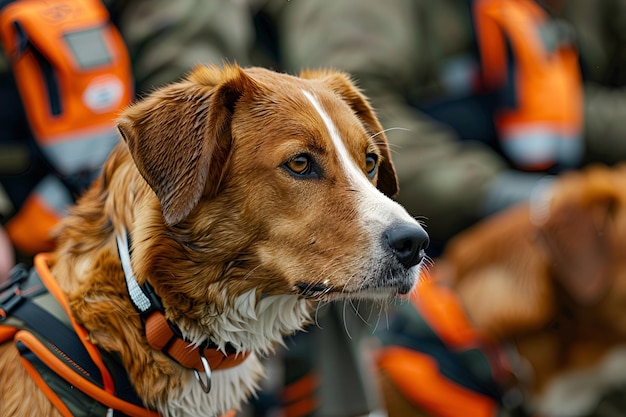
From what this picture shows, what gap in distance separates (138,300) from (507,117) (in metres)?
3.48

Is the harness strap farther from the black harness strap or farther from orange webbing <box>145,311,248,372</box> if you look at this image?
orange webbing <box>145,311,248,372</box>

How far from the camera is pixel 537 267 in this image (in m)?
4.42

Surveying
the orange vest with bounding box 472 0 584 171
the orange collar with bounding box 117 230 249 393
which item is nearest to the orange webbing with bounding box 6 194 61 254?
the orange collar with bounding box 117 230 249 393

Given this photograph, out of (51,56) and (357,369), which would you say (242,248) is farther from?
(357,369)

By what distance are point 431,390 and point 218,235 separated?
1998mm

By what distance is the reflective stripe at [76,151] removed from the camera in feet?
11.6

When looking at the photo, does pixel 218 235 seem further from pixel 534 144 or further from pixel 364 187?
pixel 534 144

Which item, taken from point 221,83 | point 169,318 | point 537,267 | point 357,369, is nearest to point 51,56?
point 221,83

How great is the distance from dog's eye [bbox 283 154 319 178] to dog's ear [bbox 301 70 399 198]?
0.44 metres

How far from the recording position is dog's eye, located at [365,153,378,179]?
9.23ft

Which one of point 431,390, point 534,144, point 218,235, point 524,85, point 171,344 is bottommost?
point 431,390

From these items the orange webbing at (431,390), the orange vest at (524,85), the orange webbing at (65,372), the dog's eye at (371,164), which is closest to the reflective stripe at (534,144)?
the orange vest at (524,85)

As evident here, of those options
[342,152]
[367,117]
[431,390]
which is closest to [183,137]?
[342,152]

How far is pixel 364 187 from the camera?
2.59 meters
